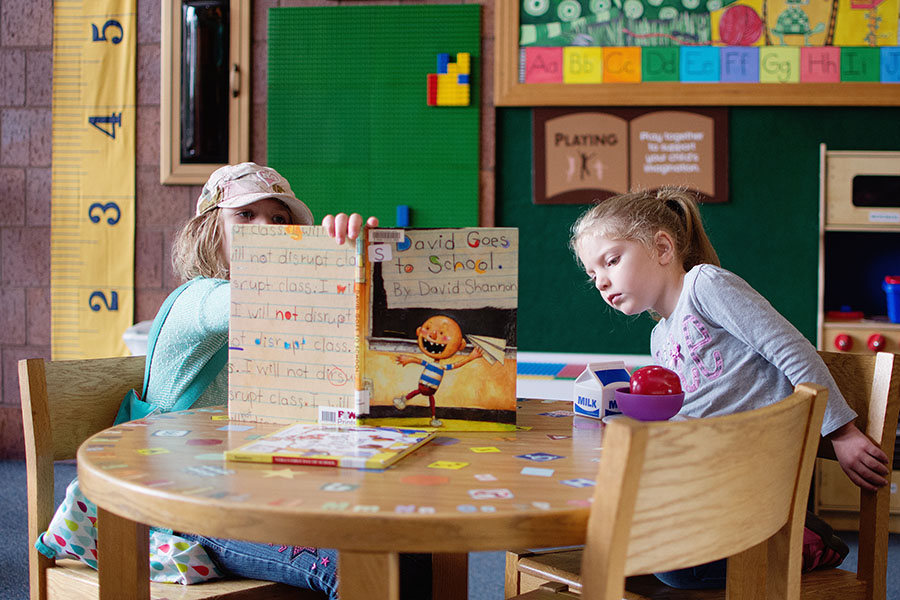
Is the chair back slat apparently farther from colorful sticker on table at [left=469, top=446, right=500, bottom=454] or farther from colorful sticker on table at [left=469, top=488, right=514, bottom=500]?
colorful sticker on table at [left=469, top=446, right=500, bottom=454]

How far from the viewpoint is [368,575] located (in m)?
0.76

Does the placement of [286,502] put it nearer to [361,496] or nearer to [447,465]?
[361,496]

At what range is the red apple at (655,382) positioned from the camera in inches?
44.4

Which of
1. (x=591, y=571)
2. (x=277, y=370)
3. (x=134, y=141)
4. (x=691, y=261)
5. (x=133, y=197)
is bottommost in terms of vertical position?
(x=591, y=571)

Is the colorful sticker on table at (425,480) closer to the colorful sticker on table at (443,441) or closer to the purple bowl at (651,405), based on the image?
the colorful sticker on table at (443,441)

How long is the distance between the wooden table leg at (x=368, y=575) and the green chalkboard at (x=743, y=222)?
7.77 feet

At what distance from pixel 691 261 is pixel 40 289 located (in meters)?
2.85

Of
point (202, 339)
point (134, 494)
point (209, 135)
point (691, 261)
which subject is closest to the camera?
point (134, 494)

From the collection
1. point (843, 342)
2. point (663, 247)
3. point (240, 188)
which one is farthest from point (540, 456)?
point (843, 342)

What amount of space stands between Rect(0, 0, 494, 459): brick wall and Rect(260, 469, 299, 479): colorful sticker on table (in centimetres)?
255

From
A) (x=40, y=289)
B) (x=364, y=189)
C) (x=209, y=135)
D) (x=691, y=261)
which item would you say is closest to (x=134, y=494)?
(x=691, y=261)

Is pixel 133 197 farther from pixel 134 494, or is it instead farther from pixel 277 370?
pixel 134 494

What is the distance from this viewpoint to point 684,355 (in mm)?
1520

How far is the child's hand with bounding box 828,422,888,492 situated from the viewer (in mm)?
1234
